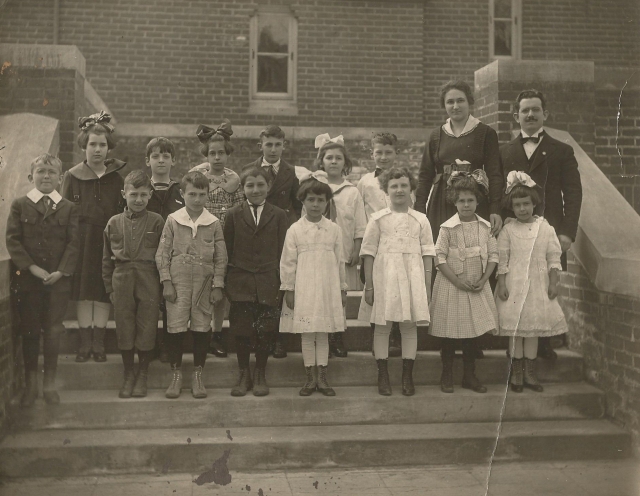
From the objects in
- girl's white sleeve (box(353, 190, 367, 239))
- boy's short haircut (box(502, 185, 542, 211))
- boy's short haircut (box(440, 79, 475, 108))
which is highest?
boy's short haircut (box(440, 79, 475, 108))

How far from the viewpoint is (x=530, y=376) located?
5133mm

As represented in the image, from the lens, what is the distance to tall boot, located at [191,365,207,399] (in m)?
4.76

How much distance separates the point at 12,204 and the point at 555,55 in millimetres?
7449

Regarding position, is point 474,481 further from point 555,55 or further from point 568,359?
point 555,55

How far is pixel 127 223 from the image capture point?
4887 millimetres

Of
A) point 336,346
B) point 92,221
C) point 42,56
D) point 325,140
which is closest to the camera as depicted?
point 92,221

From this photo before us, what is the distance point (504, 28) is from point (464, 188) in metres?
5.58

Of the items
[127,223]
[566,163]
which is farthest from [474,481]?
[127,223]

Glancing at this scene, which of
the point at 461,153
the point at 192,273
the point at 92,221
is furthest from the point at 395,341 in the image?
the point at 92,221

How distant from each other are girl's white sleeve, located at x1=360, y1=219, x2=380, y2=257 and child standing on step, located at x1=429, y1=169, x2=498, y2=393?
0.45m

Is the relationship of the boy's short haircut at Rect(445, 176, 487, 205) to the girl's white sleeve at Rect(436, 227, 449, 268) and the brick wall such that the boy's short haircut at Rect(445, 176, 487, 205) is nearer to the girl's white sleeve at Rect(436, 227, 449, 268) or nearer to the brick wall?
the girl's white sleeve at Rect(436, 227, 449, 268)

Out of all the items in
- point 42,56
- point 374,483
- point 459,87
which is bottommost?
point 374,483

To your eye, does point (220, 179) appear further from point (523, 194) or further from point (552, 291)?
point (552, 291)

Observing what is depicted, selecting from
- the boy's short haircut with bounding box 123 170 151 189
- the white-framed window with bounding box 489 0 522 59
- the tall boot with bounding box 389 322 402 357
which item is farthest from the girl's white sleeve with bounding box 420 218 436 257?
the white-framed window with bounding box 489 0 522 59
